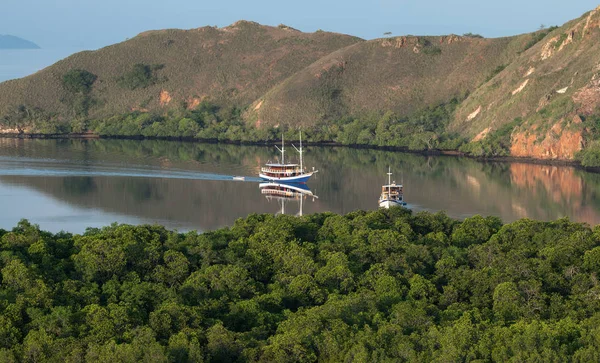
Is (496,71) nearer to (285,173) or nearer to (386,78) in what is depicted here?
(386,78)

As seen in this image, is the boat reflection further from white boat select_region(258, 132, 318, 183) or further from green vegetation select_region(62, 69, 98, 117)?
green vegetation select_region(62, 69, 98, 117)

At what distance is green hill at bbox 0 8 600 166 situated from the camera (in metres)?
108

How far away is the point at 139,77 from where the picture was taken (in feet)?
497

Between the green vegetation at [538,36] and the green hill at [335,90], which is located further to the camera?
the green vegetation at [538,36]

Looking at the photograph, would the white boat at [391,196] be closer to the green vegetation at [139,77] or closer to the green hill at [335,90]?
the green hill at [335,90]

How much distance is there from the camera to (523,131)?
10538 centimetres

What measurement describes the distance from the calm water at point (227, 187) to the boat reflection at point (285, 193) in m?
0.36

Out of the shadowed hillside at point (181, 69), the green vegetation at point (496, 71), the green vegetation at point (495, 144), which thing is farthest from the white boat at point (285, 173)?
the shadowed hillside at point (181, 69)

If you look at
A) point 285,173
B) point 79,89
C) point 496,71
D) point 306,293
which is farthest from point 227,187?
point 79,89

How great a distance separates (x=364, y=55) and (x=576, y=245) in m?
97.5

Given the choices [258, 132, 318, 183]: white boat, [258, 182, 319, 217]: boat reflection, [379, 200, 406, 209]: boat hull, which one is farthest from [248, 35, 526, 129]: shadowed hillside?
[379, 200, 406, 209]: boat hull

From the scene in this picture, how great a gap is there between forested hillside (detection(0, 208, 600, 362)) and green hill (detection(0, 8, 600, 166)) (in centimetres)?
5079

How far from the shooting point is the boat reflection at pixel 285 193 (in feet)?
256

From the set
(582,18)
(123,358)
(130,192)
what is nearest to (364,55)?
(582,18)
